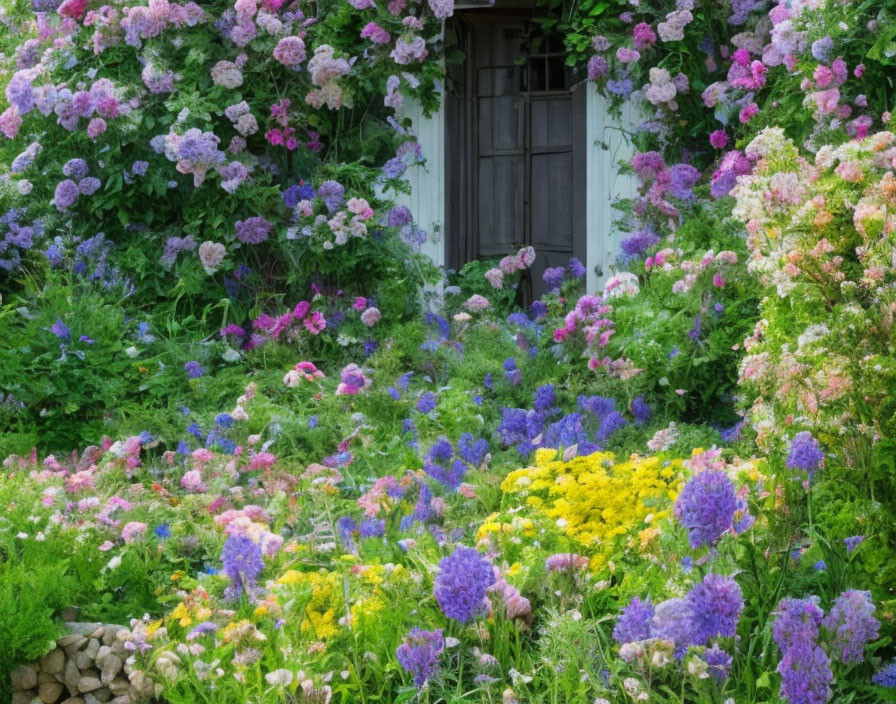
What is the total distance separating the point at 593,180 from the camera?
23.9ft

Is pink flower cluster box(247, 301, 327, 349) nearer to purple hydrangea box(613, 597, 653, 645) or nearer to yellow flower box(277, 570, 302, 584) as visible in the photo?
yellow flower box(277, 570, 302, 584)

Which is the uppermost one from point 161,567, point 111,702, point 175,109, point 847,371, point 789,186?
point 175,109

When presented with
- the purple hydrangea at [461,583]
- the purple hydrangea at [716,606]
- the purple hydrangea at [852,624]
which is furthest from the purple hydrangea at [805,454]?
the purple hydrangea at [461,583]

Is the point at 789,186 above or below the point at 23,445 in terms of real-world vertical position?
above

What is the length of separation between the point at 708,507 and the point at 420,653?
0.76m

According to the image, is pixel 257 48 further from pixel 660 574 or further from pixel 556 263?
pixel 660 574

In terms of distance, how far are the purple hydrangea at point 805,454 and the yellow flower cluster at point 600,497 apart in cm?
49

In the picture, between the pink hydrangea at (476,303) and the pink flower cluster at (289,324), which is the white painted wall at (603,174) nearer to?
the pink hydrangea at (476,303)

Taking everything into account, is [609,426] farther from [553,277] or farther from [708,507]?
[708,507]

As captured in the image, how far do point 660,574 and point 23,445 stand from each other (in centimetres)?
337

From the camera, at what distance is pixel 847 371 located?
3.13 m

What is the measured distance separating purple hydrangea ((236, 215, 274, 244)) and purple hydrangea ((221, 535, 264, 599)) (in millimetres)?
3868

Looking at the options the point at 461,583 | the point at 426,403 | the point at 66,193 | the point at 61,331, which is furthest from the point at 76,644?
the point at 66,193

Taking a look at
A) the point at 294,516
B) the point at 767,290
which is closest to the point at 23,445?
the point at 294,516
